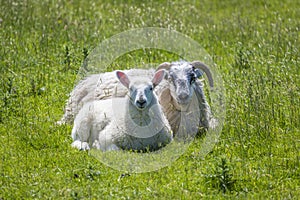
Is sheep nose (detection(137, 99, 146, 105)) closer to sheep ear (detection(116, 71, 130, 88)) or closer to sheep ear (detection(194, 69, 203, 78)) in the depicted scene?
sheep ear (detection(116, 71, 130, 88))

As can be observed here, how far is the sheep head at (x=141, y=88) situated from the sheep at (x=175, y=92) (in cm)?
38

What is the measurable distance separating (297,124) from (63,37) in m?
5.24

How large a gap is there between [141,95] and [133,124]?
23.2 inches

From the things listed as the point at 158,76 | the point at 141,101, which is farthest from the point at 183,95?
the point at 141,101

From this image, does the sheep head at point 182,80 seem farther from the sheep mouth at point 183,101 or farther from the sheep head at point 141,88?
the sheep head at point 141,88

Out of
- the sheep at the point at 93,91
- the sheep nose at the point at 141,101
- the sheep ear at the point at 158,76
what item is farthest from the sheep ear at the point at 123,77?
the sheep at the point at 93,91

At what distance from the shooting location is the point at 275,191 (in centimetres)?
758

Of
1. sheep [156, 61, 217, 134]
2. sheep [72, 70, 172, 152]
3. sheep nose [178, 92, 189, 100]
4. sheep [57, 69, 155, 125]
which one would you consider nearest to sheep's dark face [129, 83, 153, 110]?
sheep [72, 70, 172, 152]

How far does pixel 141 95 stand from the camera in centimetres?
831

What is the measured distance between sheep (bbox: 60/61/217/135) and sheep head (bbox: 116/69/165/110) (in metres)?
0.38

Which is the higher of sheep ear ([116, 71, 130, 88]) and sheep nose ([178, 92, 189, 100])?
sheep ear ([116, 71, 130, 88])

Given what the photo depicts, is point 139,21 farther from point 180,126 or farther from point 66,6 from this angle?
point 180,126

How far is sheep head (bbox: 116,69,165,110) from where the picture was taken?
27.3 feet

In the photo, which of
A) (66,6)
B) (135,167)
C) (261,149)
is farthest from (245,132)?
(66,6)
